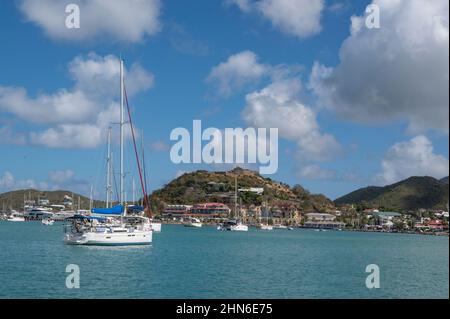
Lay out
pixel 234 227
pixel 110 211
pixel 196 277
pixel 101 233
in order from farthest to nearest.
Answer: pixel 234 227
pixel 110 211
pixel 101 233
pixel 196 277

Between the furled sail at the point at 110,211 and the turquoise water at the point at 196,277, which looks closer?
the turquoise water at the point at 196,277

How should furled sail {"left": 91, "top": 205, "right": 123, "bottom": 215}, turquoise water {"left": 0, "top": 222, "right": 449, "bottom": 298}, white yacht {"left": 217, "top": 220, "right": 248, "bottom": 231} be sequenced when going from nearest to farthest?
1. turquoise water {"left": 0, "top": 222, "right": 449, "bottom": 298}
2. furled sail {"left": 91, "top": 205, "right": 123, "bottom": 215}
3. white yacht {"left": 217, "top": 220, "right": 248, "bottom": 231}

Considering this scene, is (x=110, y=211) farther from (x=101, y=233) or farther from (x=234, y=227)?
(x=234, y=227)

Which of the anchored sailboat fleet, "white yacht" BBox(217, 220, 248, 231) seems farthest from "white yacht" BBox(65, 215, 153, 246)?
"white yacht" BBox(217, 220, 248, 231)

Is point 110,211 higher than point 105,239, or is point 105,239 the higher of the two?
point 110,211

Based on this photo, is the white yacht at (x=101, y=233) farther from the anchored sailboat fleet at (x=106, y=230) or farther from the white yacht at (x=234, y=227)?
the white yacht at (x=234, y=227)

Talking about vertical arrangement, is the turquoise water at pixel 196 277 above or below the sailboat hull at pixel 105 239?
below

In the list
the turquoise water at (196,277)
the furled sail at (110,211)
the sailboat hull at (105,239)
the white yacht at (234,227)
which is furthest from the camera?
the white yacht at (234,227)

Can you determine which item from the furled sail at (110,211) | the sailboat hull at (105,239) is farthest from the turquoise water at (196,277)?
the furled sail at (110,211)

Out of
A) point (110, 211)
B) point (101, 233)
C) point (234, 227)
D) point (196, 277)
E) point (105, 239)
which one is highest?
point (110, 211)

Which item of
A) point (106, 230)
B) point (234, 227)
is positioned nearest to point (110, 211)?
point (106, 230)

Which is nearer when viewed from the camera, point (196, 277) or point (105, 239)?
point (196, 277)

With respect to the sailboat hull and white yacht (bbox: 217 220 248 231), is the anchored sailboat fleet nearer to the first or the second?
the sailboat hull
